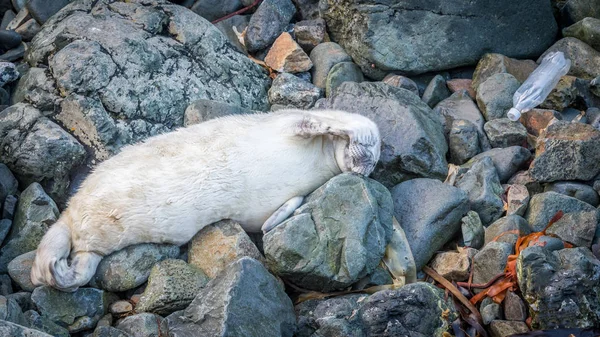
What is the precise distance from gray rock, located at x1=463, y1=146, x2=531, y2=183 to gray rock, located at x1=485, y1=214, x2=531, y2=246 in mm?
679

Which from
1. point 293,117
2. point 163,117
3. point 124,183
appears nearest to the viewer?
point 124,183

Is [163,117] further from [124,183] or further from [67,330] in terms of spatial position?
[67,330]

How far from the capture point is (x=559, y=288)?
4711mm

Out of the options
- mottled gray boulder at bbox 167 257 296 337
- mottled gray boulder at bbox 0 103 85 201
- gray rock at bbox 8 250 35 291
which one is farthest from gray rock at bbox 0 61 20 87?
mottled gray boulder at bbox 167 257 296 337

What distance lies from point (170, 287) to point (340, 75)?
115 inches

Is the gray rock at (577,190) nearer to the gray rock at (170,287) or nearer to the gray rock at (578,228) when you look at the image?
the gray rock at (578,228)

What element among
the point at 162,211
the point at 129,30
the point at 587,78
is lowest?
the point at 587,78

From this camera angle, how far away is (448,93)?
739 centimetres

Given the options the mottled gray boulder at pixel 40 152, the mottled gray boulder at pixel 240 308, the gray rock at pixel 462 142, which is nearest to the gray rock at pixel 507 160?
the gray rock at pixel 462 142

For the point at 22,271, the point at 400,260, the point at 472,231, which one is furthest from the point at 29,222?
the point at 472,231

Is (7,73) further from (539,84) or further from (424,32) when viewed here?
(539,84)

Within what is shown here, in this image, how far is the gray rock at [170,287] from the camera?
5078 mm

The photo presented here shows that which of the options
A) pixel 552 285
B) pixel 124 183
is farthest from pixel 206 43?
pixel 552 285

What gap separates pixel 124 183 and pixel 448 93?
3.31 metres
